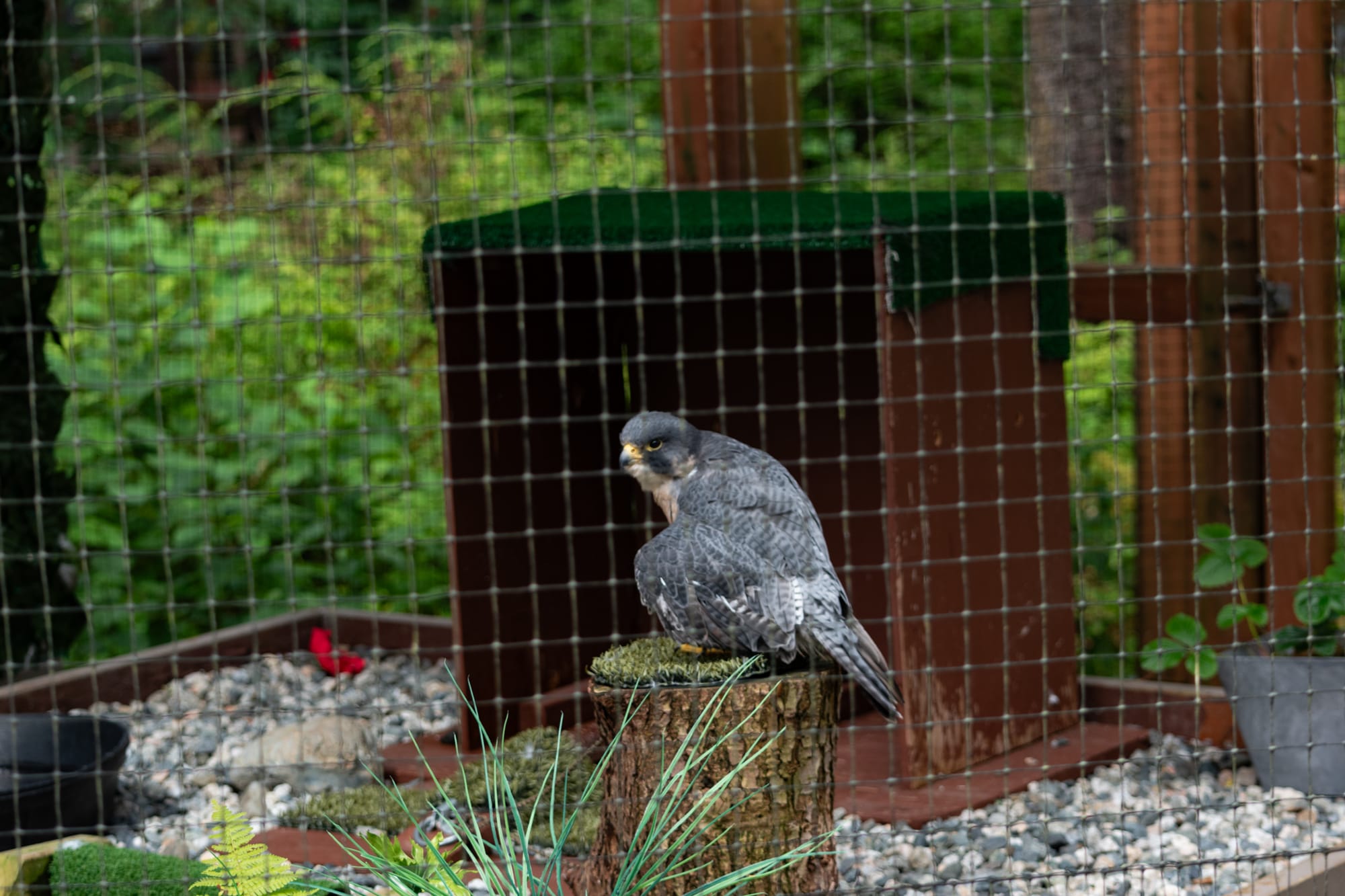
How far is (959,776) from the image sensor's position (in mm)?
3041

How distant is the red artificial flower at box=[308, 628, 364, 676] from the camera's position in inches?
174

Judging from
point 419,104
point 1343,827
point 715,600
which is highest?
point 419,104

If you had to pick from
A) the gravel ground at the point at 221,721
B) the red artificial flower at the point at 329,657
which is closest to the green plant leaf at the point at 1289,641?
the gravel ground at the point at 221,721

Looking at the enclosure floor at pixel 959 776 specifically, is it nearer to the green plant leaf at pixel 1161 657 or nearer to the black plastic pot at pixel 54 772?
the green plant leaf at pixel 1161 657

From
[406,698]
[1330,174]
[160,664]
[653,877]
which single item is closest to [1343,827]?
[1330,174]

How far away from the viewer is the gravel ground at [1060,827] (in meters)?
2.82

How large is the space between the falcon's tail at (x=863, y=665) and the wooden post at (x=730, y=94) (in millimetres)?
1646

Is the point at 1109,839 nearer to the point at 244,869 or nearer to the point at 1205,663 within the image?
the point at 1205,663

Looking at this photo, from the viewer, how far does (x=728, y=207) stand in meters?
3.47

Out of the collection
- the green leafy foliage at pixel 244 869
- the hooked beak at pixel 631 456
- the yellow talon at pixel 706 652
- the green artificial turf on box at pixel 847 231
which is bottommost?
the green leafy foliage at pixel 244 869

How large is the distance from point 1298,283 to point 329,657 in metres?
3.01

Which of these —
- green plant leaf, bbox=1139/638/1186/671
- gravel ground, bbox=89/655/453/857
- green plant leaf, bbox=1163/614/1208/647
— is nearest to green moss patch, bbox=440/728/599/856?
gravel ground, bbox=89/655/453/857

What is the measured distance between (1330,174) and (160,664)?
3637 mm

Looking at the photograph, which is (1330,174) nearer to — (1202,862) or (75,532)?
(1202,862)
